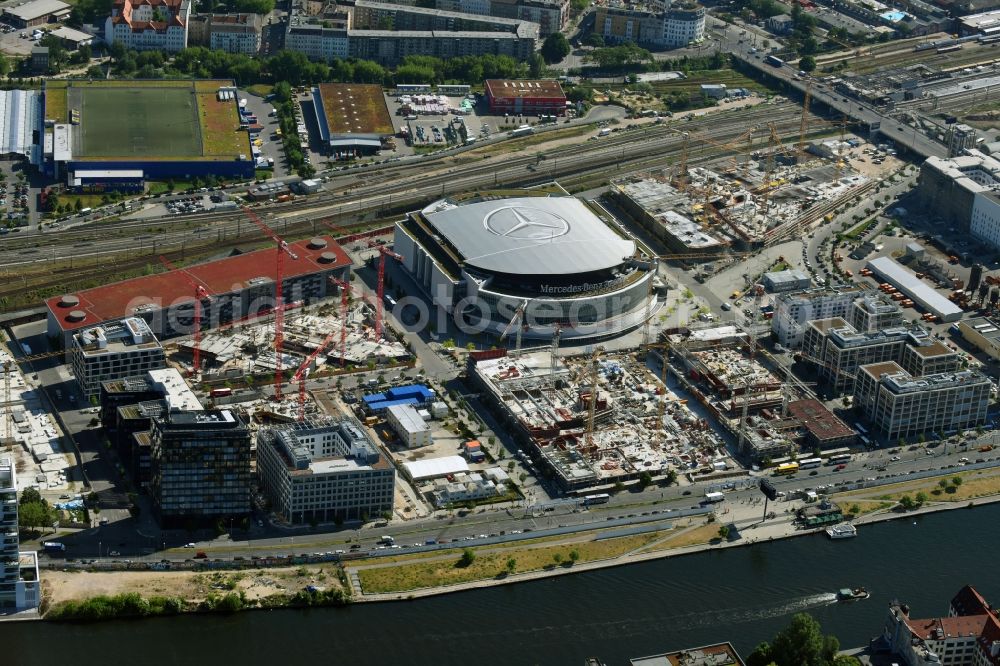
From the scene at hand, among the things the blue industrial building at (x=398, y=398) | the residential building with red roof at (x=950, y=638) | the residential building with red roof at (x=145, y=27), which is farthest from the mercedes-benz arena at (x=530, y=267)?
the residential building with red roof at (x=145, y=27)

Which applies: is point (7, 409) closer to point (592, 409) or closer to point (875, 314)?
point (592, 409)

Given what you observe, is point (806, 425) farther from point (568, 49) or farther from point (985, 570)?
point (568, 49)

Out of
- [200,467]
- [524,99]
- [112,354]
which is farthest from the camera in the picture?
[524,99]

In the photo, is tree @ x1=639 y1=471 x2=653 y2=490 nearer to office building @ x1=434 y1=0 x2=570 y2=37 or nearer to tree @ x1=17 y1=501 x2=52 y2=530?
tree @ x1=17 y1=501 x2=52 y2=530

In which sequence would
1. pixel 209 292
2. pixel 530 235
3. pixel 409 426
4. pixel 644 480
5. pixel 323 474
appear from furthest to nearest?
1. pixel 530 235
2. pixel 209 292
3. pixel 409 426
4. pixel 644 480
5. pixel 323 474

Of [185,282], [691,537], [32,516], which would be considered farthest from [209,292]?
[691,537]

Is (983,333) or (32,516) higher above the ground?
(983,333)

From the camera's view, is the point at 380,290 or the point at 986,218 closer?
the point at 380,290

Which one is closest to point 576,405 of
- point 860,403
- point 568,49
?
point 860,403
